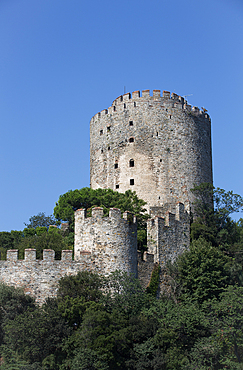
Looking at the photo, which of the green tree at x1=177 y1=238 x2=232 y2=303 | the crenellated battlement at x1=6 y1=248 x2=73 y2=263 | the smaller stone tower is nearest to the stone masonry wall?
the green tree at x1=177 y1=238 x2=232 y2=303

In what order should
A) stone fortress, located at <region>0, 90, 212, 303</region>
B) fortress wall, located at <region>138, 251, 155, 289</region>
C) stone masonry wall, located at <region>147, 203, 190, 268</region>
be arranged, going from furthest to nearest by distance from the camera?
stone fortress, located at <region>0, 90, 212, 303</region> < stone masonry wall, located at <region>147, 203, 190, 268</region> < fortress wall, located at <region>138, 251, 155, 289</region>

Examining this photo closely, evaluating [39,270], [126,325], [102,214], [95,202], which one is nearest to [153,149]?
[95,202]

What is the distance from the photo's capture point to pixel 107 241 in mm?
28469

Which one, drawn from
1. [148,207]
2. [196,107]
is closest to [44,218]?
[148,207]

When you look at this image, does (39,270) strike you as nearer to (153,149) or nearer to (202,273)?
(202,273)

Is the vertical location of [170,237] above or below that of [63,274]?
above

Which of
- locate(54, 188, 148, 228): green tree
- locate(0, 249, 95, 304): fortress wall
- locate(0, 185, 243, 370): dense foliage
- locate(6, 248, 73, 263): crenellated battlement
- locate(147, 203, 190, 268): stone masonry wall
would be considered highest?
→ locate(54, 188, 148, 228): green tree

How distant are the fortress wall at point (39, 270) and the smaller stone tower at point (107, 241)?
53 centimetres

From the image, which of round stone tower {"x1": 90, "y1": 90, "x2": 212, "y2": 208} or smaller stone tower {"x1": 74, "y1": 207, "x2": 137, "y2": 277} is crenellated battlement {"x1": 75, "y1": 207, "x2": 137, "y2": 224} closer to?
smaller stone tower {"x1": 74, "y1": 207, "x2": 137, "y2": 277}

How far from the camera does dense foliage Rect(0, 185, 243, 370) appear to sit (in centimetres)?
2497

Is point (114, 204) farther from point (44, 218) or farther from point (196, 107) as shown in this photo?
point (44, 218)

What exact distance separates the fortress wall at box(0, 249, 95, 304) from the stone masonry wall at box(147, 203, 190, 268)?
6.54m

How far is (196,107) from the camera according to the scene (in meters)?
45.6

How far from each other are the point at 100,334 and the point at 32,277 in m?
4.89
